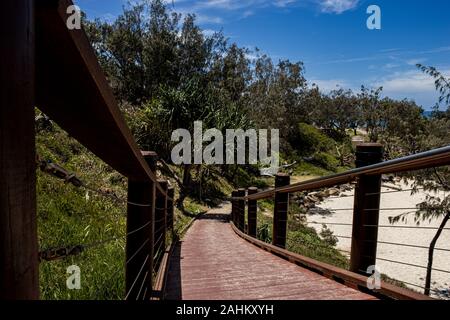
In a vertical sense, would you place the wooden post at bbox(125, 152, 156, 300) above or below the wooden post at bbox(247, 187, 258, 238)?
above

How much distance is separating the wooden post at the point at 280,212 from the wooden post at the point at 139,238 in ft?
7.98

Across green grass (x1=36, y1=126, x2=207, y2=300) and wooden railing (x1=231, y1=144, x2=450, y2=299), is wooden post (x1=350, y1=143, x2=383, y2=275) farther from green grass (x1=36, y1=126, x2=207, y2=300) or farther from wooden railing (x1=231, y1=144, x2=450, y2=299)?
green grass (x1=36, y1=126, x2=207, y2=300)

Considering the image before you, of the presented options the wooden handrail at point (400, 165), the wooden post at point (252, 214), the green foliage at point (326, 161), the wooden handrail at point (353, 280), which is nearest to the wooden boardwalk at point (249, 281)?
the wooden handrail at point (353, 280)

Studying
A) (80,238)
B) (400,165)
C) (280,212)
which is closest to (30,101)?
(400,165)

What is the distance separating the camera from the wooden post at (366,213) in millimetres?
2992

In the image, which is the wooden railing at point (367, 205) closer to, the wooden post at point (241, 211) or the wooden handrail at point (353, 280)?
the wooden handrail at point (353, 280)

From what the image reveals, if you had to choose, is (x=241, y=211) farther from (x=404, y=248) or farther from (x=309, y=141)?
(x=309, y=141)

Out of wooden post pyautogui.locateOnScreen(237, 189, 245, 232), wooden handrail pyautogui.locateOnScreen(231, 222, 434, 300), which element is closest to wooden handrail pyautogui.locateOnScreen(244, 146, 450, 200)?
wooden handrail pyautogui.locateOnScreen(231, 222, 434, 300)

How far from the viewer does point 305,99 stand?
5197 centimetres

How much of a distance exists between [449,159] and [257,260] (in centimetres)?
319

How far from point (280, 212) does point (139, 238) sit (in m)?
2.72

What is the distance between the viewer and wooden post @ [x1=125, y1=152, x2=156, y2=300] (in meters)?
2.89

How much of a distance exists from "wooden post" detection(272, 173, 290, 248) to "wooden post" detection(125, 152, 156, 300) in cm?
243
